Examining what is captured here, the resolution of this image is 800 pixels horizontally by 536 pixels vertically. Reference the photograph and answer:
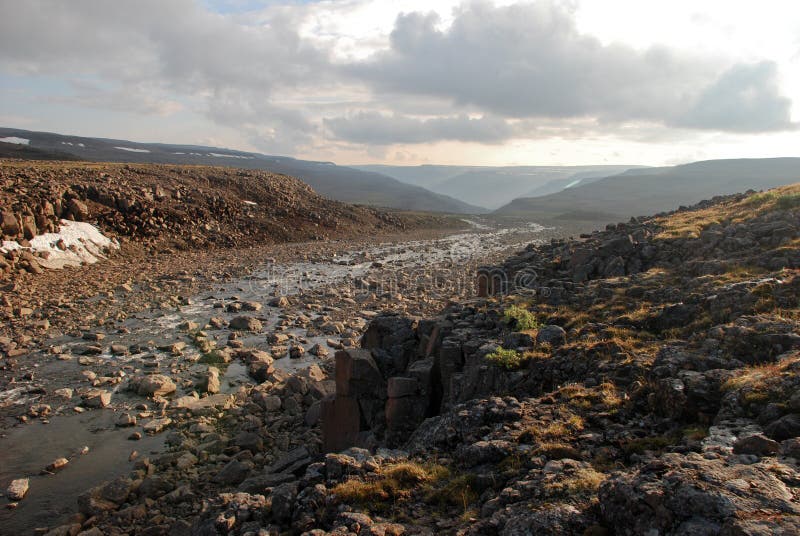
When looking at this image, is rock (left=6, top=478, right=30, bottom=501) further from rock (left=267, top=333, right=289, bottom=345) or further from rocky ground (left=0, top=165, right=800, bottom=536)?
rock (left=267, top=333, right=289, bottom=345)

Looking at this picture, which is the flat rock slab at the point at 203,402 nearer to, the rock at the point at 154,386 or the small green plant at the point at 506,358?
the rock at the point at 154,386

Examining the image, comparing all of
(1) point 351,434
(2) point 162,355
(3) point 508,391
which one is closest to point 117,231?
(2) point 162,355

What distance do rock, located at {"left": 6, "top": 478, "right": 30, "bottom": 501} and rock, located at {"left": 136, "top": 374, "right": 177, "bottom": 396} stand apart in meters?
3.97

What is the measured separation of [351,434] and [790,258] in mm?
11972

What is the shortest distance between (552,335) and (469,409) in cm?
332

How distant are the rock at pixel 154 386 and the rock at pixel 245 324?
5601 mm

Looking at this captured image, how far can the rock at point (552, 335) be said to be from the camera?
10484 mm

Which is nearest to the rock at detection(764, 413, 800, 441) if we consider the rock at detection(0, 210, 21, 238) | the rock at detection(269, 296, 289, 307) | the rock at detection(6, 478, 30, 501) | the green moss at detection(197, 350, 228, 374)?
the rock at detection(6, 478, 30, 501)

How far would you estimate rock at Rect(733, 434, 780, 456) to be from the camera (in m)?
5.18

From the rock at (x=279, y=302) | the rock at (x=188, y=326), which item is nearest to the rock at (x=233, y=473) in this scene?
the rock at (x=188, y=326)

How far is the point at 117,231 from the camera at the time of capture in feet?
108

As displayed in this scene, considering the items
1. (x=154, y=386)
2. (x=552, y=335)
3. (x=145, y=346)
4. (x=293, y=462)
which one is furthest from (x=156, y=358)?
(x=552, y=335)

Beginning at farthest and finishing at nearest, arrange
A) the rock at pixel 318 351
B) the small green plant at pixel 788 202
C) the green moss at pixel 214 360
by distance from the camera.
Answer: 1. the small green plant at pixel 788 202
2. the rock at pixel 318 351
3. the green moss at pixel 214 360

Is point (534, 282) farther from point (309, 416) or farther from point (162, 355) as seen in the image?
point (162, 355)
